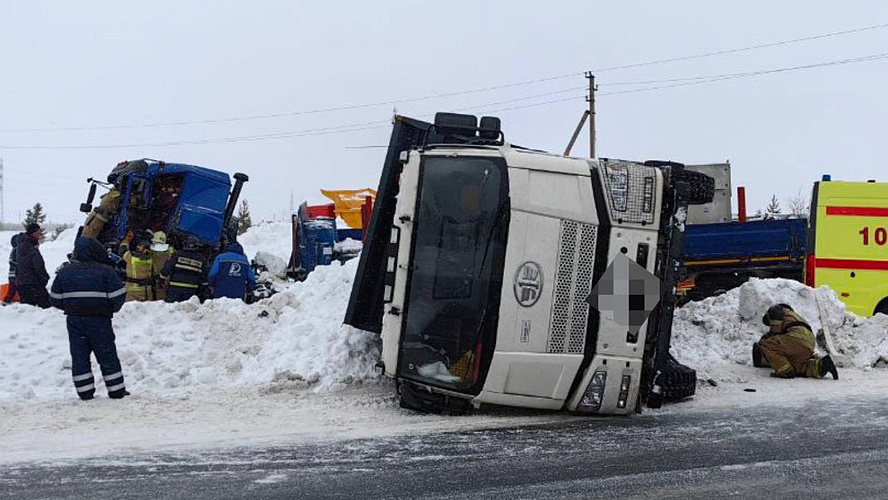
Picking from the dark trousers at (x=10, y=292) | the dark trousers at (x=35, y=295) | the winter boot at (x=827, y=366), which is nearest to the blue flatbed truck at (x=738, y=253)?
the winter boot at (x=827, y=366)

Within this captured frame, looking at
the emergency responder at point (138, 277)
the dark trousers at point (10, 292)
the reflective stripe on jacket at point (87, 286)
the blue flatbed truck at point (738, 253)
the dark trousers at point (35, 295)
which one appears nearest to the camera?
the reflective stripe on jacket at point (87, 286)

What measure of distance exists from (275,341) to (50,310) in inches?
102

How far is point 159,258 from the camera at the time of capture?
38.2ft

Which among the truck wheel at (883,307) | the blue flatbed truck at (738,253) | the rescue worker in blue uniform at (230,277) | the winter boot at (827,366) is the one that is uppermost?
the blue flatbed truck at (738,253)

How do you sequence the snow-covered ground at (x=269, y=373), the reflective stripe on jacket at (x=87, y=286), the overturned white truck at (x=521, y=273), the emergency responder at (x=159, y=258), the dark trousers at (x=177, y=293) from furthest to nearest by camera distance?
the emergency responder at (x=159, y=258), the dark trousers at (x=177, y=293), the reflective stripe on jacket at (x=87, y=286), the overturned white truck at (x=521, y=273), the snow-covered ground at (x=269, y=373)

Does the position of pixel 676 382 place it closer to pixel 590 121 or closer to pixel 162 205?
pixel 162 205

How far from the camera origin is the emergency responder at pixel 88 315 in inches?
276

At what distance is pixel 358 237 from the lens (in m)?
17.2

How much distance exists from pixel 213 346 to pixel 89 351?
149cm

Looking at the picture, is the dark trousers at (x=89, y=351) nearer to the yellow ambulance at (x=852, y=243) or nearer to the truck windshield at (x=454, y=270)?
the truck windshield at (x=454, y=270)

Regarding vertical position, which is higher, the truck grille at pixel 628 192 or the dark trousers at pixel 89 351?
the truck grille at pixel 628 192

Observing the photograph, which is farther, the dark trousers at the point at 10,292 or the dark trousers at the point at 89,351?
the dark trousers at the point at 10,292

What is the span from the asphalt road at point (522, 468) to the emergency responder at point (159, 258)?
6568 millimetres

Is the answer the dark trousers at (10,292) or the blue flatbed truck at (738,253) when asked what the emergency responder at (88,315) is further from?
the blue flatbed truck at (738,253)
